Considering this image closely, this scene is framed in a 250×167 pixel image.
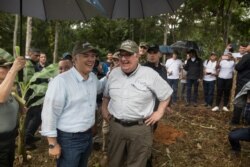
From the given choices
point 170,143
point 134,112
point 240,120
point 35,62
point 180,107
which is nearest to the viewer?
point 134,112

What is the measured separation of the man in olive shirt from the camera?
360 centimetres

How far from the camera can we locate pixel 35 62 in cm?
654

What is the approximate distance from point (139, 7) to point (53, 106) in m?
2.48

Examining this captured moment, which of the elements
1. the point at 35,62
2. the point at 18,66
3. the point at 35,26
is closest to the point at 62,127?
the point at 18,66

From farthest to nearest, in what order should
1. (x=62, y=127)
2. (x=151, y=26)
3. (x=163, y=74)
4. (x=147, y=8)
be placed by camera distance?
(x=151, y=26) < (x=163, y=74) < (x=147, y=8) < (x=62, y=127)

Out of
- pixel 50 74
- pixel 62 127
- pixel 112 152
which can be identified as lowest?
pixel 112 152

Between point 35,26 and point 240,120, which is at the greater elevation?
point 35,26

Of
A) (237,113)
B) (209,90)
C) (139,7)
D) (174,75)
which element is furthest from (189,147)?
(174,75)

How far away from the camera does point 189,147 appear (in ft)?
19.3

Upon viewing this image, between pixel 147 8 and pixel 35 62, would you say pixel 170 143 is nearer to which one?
pixel 147 8

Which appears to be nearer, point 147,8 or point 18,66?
point 18,66

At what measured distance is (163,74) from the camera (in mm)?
5082

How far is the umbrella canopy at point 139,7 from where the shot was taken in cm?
446

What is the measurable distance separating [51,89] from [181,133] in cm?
420
